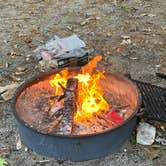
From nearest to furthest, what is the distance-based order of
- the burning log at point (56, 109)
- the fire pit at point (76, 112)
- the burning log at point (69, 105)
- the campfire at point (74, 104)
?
the fire pit at point (76, 112)
the burning log at point (69, 105)
the campfire at point (74, 104)
the burning log at point (56, 109)

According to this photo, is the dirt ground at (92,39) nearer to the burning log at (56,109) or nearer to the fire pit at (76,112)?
the fire pit at (76,112)

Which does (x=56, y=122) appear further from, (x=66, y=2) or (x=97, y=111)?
(x=66, y=2)

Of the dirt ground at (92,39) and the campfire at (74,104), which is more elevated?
the campfire at (74,104)

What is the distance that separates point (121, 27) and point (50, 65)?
5.97 feet

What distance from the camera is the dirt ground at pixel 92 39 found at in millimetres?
3928

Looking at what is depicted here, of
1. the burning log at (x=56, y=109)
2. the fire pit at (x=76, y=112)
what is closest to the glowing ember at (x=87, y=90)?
the fire pit at (x=76, y=112)

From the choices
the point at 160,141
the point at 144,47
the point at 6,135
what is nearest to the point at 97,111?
the point at 160,141

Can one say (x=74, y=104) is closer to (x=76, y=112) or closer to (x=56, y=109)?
(x=76, y=112)

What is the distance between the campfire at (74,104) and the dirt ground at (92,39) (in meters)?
0.32

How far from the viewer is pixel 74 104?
3932mm

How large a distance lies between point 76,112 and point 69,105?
0.34ft

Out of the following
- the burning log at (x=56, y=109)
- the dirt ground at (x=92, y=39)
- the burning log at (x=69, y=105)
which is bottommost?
the dirt ground at (x=92, y=39)

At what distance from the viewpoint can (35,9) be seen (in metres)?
7.30

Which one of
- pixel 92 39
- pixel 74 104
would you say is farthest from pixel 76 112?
pixel 92 39
